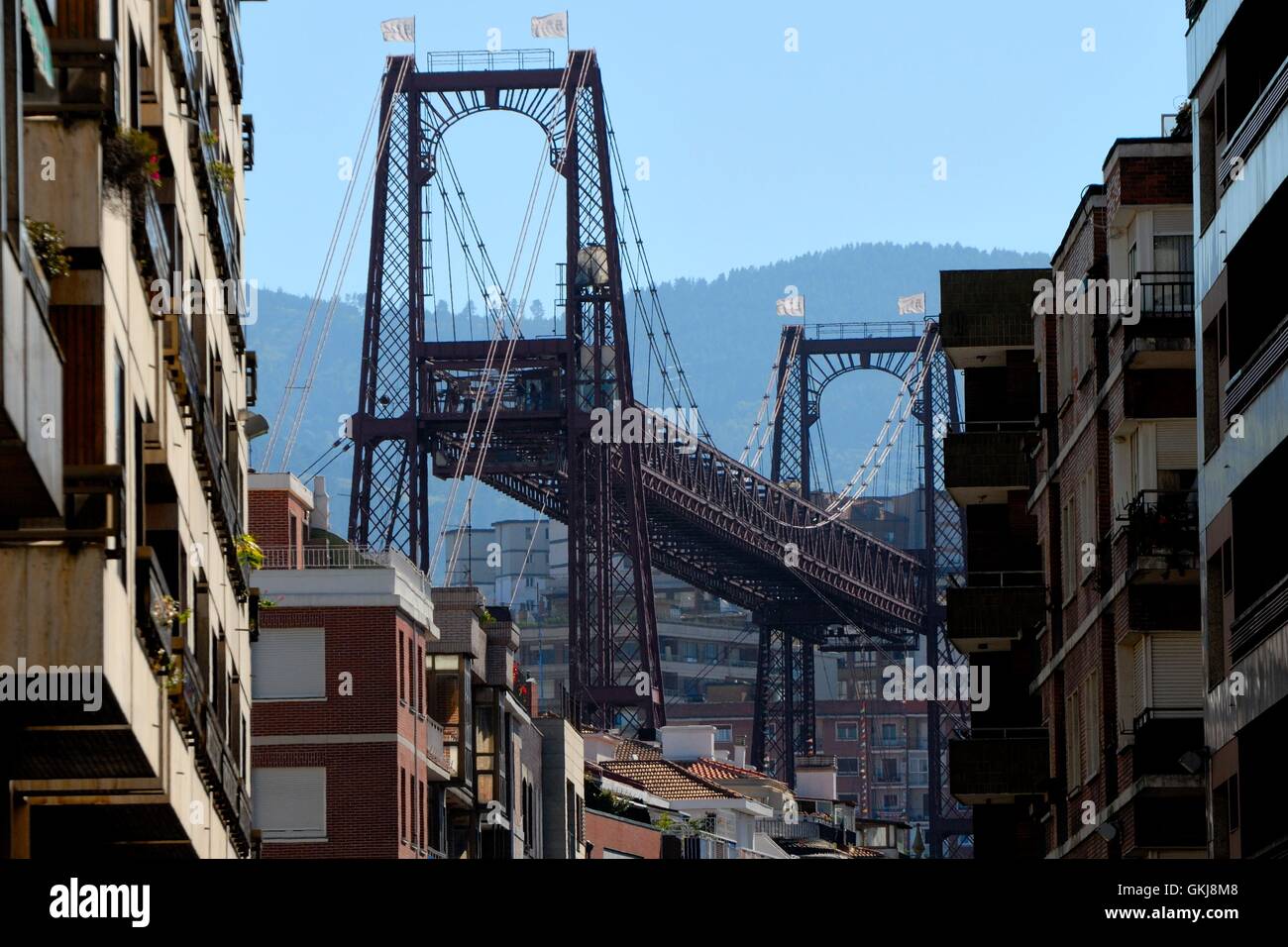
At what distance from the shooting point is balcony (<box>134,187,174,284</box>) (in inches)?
937

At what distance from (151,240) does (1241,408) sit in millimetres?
13724

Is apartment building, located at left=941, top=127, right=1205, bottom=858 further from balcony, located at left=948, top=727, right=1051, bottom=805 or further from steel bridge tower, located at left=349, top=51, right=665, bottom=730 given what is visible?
steel bridge tower, located at left=349, top=51, right=665, bottom=730

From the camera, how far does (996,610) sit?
160 feet

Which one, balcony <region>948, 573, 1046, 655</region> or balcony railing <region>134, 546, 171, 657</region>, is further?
balcony <region>948, 573, 1046, 655</region>

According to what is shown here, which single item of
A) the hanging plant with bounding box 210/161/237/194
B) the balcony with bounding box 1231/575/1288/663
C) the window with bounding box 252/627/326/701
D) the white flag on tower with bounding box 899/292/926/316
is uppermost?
the white flag on tower with bounding box 899/292/926/316

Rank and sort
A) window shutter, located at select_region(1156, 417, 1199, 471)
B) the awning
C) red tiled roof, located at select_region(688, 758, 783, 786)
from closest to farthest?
the awning, window shutter, located at select_region(1156, 417, 1199, 471), red tiled roof, located at select_region(688, 758, 783, 786)

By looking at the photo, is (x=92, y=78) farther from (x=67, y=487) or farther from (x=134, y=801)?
(x=134, y=801)

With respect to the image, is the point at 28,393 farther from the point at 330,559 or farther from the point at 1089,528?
the point at 330,559

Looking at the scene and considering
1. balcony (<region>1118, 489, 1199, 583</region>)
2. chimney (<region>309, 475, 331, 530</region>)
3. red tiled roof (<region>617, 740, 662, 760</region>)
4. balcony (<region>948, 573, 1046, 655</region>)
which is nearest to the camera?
balcony (<region>1118, 489, 1199, 583</region>)

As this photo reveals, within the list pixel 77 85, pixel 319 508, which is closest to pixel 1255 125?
pixel 77 85

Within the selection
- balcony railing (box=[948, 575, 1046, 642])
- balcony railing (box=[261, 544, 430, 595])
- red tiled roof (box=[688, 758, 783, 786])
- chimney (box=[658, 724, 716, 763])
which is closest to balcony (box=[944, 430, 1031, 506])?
balcony railing (box=[948, 575, 1046, 642])

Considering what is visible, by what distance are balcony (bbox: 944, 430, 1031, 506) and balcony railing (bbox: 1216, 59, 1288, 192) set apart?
14.4 metres

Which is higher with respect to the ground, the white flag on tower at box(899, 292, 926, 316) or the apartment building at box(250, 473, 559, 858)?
the white flag on tower at box(899, 292, 926, 316)

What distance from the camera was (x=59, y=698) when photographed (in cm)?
2073
